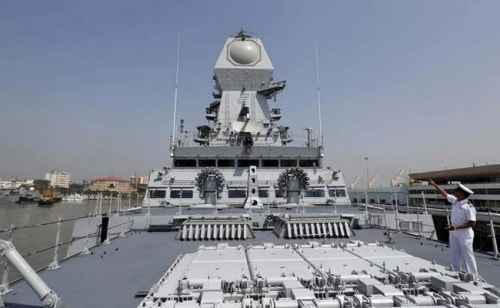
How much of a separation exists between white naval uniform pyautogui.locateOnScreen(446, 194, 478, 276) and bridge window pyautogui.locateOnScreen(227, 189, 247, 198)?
33.2ft

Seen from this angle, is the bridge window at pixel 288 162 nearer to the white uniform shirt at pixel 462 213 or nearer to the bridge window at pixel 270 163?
the bridge window at pixel 270 163

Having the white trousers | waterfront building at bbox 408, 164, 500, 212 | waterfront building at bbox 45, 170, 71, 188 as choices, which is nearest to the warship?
the white trousers

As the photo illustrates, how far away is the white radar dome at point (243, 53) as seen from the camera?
64.3 ft

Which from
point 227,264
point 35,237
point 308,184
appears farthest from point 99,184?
point 227,264

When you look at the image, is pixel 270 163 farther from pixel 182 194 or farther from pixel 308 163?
pixel 182 194

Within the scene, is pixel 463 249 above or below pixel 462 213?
below

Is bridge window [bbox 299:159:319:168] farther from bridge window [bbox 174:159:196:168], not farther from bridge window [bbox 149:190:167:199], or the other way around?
bridge window [bbox 149:190:167:199]

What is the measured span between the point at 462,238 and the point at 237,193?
10.5 metres

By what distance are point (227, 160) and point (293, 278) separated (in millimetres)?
12124

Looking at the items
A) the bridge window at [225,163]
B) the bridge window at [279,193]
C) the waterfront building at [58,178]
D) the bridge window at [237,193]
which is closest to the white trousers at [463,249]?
the bridge window at [279,193]

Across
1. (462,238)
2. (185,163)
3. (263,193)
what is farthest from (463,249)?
(185,163)

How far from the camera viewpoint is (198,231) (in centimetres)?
775

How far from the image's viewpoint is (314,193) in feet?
46.9

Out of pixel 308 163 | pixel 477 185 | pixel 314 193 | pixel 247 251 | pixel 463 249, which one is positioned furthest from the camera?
pixel 477 185
